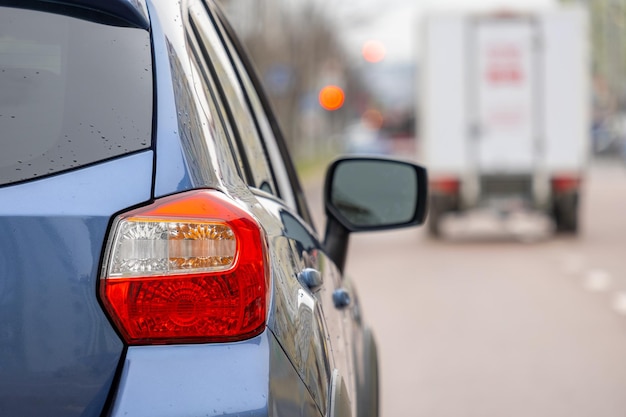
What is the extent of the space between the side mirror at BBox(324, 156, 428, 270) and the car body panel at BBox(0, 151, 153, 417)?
1360mm

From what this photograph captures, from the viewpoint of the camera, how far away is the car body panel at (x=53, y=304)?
1756 mm

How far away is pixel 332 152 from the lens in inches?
3420

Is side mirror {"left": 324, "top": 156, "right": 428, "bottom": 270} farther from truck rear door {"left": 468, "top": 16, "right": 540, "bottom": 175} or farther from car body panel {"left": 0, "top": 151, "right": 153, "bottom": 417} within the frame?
truck rear door {"left": 468, "top": 16, "right": 540, "bottom": 175}

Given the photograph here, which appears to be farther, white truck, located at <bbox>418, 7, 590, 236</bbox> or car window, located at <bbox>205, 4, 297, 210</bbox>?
white truck, located at <bbox>418, 7, 590, 236</bbox>

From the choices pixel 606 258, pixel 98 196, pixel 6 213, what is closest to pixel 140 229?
pixel 98 196

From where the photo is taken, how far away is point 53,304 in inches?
69.8

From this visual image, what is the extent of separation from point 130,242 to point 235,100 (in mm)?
871

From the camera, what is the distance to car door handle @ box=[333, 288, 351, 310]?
2.80m

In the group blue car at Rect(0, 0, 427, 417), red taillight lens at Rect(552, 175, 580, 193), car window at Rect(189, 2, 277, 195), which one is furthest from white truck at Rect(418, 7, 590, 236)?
blue car at Rect(0, 0, 427, 417)

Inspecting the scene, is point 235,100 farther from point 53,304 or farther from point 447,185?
point 447,185

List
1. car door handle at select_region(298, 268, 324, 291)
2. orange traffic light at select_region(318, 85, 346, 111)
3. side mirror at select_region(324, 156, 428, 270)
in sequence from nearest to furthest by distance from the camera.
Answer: car door handle at select_region(298, 268, 324, 291) → side mirror at select_region(324, 156, 428, 270) → orange traffic light at select_region(318, 85, 346, 111)

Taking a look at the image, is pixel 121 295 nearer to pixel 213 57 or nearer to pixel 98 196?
pixel 98 196

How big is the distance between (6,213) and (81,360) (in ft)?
0.75

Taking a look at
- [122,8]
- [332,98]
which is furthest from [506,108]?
[332,98]
